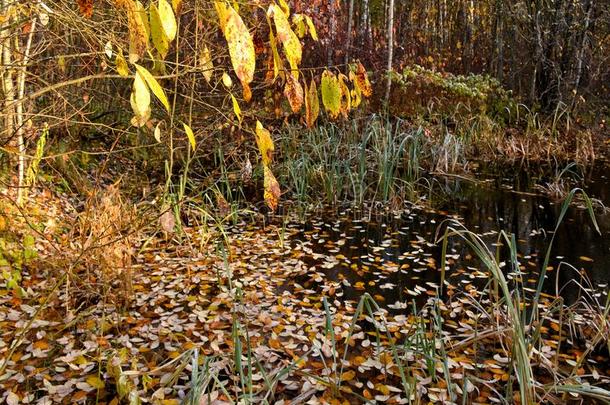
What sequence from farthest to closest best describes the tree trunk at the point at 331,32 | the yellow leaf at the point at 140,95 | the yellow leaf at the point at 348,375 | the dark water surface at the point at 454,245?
the tree trunk at the point at 331,32 < the dark water surface at the point at 454,245 < the yellow leaf at the point at 348,375 < the yellow leaf at the point at 140,95

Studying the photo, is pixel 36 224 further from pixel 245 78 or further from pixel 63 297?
pixel 245 78

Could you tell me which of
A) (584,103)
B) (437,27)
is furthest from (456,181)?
(437,27)

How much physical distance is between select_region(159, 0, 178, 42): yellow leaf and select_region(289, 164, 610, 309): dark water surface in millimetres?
1951

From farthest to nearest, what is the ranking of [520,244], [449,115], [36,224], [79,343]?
[449,115], [520,244], [36,224], [79,343]

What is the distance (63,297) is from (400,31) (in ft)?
27.1

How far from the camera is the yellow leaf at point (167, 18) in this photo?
38.3 inches

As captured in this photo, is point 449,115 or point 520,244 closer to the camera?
point 520,244

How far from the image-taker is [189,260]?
12.0ft

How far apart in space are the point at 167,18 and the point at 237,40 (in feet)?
0.49

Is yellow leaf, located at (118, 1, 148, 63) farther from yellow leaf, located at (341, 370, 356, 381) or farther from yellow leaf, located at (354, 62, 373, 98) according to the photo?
yellow leaf, located at (341, 370, 356, 381)

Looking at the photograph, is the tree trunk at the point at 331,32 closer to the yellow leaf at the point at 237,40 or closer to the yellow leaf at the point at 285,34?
the yellow leaf at the point at 285,34

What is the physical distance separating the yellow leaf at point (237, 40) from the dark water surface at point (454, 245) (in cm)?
189

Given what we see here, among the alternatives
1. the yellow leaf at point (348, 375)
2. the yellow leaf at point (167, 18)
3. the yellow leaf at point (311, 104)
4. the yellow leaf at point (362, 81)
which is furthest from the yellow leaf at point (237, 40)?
the yellow leaf at point (348, 375)

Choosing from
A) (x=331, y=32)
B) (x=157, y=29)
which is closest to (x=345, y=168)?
(x=331, y=32)
